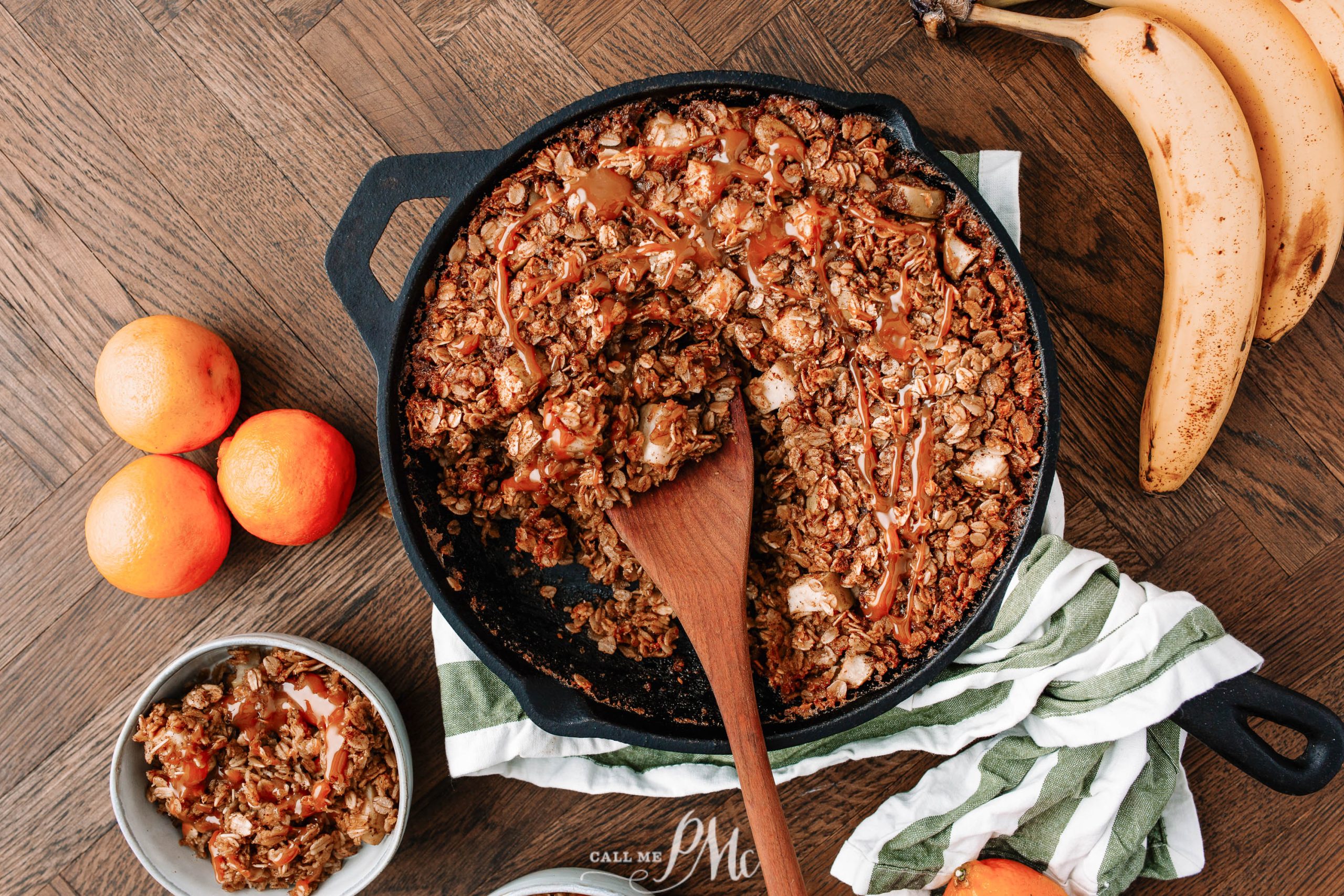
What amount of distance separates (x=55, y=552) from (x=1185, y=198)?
2.42 metres

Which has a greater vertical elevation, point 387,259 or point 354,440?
point 387,259

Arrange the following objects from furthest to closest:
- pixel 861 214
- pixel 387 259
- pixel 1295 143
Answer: pixel 387 259
pixel 1295 143
pixel 861 214

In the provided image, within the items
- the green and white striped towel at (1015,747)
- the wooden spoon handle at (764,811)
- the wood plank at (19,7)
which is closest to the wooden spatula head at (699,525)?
the wooden spoon handle at (764,811)

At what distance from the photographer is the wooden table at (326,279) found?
176 cm

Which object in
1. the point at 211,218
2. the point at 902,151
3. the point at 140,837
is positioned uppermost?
the point at 211,218

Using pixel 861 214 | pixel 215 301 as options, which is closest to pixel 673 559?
pixel 861 214

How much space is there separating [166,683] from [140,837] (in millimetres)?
304

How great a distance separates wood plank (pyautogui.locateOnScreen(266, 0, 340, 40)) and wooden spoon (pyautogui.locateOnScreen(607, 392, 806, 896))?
1226mm

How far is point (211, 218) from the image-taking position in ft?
5.80

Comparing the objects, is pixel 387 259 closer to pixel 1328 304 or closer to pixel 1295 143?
pixel 1295 143

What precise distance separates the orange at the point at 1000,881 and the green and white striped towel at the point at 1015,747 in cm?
3

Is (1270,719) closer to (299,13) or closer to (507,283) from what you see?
(507,283)

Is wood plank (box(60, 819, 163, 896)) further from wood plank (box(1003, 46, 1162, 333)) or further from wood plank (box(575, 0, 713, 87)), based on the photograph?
wood plank (box(1003, 46, 1162, 333))

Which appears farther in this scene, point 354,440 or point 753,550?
point 354,440
